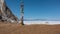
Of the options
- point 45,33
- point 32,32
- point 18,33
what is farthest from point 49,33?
point 18,33

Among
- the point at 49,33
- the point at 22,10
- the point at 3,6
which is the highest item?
the point at 3,6

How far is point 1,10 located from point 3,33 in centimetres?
8328

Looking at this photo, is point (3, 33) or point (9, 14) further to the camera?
point (9, 14)

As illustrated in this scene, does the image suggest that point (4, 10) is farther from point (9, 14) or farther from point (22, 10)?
point (22, 10)

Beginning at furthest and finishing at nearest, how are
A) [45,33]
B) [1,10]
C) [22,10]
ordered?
[1,10], [22,10], [45,33]

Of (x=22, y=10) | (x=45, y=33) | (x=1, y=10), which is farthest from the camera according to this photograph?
(x=1, y=10)

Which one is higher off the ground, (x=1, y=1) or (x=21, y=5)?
(x=1, y=1)

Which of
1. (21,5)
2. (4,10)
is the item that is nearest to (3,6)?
(4,10)

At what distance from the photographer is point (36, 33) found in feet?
69.4

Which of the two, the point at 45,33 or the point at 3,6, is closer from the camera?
the point at 45,33

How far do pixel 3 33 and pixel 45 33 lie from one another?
5892 millimetres

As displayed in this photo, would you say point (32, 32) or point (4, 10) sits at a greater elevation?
point (4, 10)

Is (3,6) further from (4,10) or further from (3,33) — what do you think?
(3,33)

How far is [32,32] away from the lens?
21.8 m
